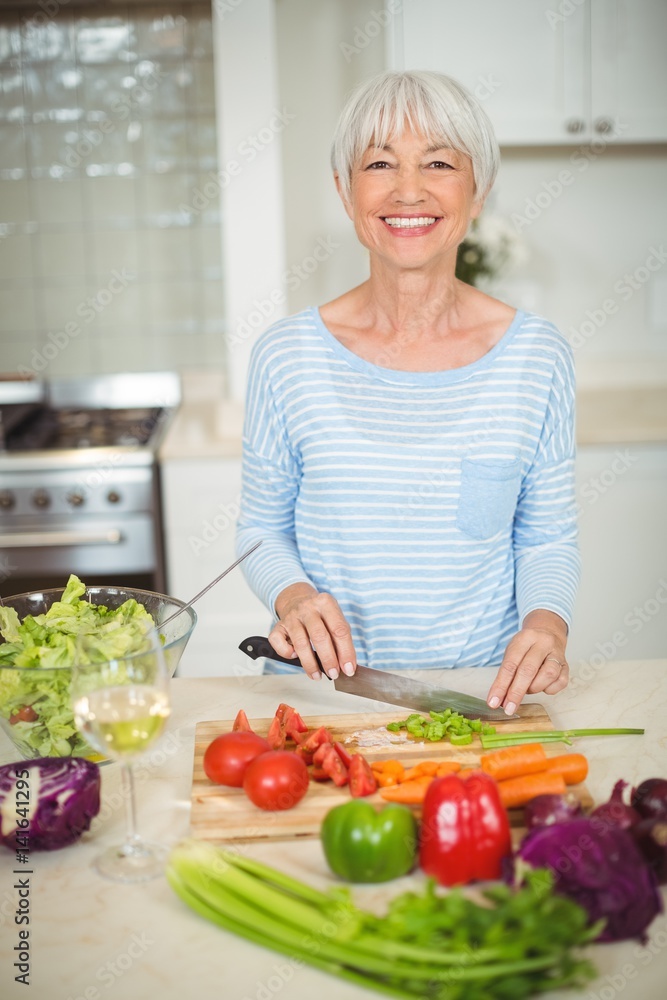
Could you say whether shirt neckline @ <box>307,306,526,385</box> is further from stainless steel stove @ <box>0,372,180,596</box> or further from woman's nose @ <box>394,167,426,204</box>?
stainless steel stove @ <box>0,372,180,596</box>

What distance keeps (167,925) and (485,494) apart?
798 millimetres

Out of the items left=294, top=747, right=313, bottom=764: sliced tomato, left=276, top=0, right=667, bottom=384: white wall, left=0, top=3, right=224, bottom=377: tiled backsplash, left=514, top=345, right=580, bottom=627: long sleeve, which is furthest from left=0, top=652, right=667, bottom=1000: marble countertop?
left=0, top=3, right=224, bottom=377: tiled backsplash

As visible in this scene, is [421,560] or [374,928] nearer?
[374,928]

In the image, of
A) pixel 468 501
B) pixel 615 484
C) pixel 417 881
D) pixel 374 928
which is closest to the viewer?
pixel 374 928

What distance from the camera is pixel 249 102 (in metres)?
2.64

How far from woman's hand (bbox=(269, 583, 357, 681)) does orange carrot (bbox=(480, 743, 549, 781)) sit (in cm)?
25

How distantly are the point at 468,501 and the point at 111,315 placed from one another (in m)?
2.04

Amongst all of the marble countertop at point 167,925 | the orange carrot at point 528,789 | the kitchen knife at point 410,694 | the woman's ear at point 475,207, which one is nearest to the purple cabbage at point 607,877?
the marble countertop at point 167,925

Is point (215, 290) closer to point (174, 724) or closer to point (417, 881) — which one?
point (174, 724)

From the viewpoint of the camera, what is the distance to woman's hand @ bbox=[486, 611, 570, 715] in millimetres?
1199

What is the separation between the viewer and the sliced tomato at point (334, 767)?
41.3 inches

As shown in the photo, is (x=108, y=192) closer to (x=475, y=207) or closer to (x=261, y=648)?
(x=475, y=207)

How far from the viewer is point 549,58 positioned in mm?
2643

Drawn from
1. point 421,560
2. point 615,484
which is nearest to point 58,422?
point 615,484
